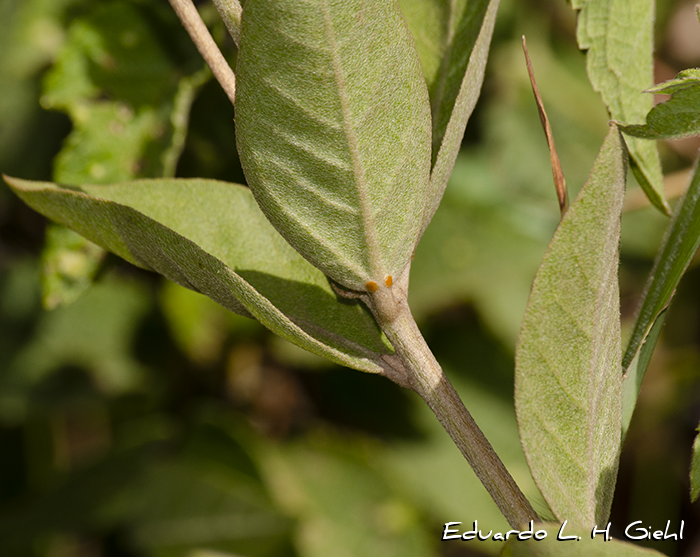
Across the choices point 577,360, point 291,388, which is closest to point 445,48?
point 577,360

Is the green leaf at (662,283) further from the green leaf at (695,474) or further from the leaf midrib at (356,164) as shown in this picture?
the leaf midrib at (356,164)

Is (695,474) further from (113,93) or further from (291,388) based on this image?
(291,388)

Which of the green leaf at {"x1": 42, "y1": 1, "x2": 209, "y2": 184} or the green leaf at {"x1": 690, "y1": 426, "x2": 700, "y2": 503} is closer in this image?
the green leaf at {"x1": 690, "y1": 426, "x2": 700, "y2": 503}

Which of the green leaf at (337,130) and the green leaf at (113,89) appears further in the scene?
the green leaf at (113,89)

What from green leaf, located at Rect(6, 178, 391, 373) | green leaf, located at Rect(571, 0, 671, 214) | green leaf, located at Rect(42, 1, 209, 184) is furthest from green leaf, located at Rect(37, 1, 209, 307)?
green leaf, located at Rect(571, 0, 671, 214)

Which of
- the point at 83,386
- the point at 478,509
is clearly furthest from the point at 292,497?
the point at 83,386

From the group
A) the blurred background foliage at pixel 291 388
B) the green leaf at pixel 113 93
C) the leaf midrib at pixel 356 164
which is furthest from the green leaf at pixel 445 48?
the blurred background foliage at pixel 291 388

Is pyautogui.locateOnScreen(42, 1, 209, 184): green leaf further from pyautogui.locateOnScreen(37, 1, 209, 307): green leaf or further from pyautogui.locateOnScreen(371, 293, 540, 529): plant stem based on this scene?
pyautogui.locateOnScreen(371, 293, 540, 529): plant stem
